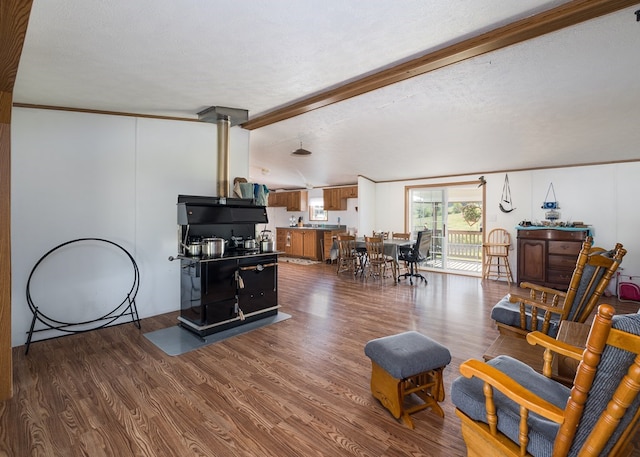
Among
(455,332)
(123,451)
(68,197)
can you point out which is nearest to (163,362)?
(123,451)

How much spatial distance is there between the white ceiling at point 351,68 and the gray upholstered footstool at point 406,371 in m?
2.16

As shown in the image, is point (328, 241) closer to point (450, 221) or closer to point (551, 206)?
point (450, 221)

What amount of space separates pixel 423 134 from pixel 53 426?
16.6ft

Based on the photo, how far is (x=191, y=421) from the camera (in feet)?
6.09

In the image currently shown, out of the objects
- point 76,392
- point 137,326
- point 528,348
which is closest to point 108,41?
point 76,392

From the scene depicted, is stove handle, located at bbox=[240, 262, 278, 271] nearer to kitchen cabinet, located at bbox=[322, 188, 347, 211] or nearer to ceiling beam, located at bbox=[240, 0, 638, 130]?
ceiling beam, located at bbox=[240, 0, 638, 130]

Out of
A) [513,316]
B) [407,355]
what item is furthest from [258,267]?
[513,316]

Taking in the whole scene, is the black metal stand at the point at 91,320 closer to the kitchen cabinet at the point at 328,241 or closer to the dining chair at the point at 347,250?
the dining chair at the point at 347,250

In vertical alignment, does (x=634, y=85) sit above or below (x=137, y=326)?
above

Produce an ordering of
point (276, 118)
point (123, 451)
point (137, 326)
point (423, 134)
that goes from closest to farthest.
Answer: point (123, 451) < point (137, 326) < point (276, 118) < point (423, 134)

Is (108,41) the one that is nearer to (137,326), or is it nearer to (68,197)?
(68,197)

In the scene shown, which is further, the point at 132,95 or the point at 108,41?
the point at 132,95

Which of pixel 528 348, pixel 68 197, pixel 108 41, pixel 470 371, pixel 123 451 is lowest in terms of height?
pixel 123 451

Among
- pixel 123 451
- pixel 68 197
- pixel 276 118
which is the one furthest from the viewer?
pixel 276 118
